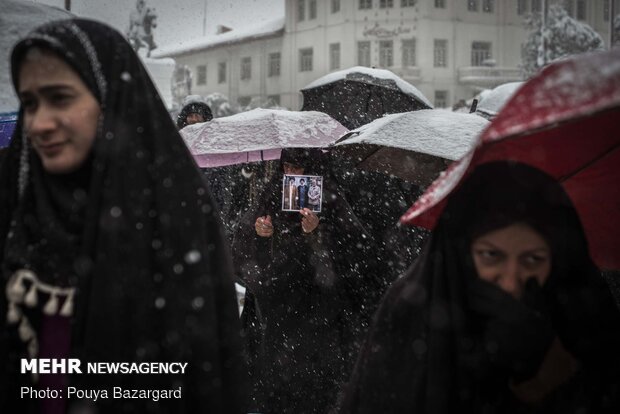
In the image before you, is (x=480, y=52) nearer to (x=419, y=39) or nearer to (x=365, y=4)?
(x=419, y=39)

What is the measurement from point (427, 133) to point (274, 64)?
142 feet

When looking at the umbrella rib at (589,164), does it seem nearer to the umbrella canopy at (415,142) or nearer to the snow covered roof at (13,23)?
the umbrella canopy at (415,142)

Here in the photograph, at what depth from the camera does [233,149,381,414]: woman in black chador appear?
4.78 m

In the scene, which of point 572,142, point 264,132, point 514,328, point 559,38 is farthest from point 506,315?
point 559,38

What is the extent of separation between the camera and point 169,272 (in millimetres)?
1919

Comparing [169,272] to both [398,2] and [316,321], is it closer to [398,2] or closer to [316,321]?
Answer: [316,321]

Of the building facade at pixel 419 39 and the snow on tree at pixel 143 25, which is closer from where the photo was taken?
the snow on tree at pixel 143 25

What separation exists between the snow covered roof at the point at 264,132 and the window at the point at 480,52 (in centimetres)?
3836

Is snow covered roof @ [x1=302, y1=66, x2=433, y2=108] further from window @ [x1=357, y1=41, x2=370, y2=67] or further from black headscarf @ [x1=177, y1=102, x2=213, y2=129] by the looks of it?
window @ [x1=357, y1=41, x2=370, y2=67]

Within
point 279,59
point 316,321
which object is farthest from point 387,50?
point 316,321

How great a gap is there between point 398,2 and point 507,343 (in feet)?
138

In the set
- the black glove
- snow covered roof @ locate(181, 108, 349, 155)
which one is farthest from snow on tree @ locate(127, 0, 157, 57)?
the black glove

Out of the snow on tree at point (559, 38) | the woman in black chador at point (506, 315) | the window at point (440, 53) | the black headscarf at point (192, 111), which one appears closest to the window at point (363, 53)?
the window at point (440, 53)

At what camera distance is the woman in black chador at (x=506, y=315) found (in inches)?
72.6
